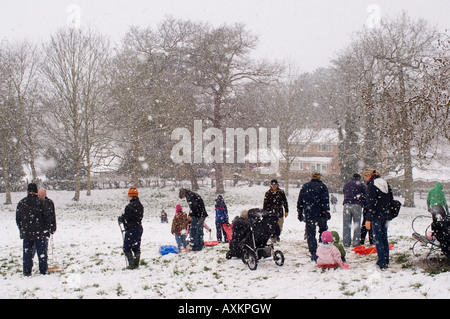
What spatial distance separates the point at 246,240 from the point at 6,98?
84.4ft

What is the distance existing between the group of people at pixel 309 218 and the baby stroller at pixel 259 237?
0.65 metres

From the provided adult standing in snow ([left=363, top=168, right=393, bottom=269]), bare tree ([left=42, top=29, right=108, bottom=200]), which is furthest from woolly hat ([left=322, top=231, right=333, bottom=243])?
bare tree ([left=42, top=29, right=108, bottom=200])

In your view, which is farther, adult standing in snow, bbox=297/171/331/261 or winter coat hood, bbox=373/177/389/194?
adult standing in snow, bbox=297/171/331/261

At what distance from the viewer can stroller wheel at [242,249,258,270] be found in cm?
747

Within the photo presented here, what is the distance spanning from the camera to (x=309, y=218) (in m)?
7.71

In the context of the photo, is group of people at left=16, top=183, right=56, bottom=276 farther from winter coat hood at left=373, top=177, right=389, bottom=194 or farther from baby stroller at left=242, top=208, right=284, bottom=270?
winter coat hood at left=373, top=177, right=389, bottom=194

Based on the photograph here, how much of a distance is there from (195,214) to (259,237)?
230cm

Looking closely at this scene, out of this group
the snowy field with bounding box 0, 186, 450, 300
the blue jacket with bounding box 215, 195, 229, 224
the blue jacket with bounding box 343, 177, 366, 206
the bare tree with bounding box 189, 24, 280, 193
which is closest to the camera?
the snowy field with bounding box 0, 186, 450, 300

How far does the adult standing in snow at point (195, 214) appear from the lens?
9453mm

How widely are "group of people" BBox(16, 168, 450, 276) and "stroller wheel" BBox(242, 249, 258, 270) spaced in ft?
3.89

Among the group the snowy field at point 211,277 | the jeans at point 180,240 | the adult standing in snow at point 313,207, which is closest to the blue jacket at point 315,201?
the adult standing in snow at point 313,207

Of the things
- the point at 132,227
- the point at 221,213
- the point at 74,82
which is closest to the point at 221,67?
the point at 74,82
